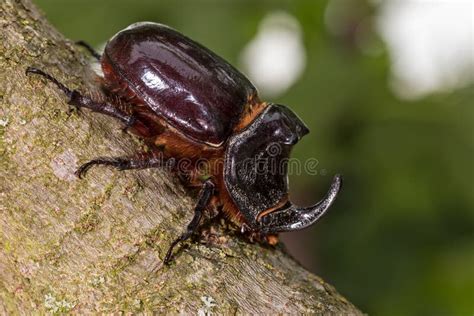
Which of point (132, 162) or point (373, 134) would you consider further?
point (373, 134)

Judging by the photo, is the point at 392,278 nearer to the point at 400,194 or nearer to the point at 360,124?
the point at 400,194

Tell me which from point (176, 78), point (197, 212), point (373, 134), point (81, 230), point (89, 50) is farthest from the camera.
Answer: point (373, 134)

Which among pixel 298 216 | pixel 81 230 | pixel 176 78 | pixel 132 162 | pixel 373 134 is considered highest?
pixel 373 134

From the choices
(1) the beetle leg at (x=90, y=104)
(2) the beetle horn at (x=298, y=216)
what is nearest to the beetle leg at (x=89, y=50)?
(1) the beetle leg at (x=90, y=104)

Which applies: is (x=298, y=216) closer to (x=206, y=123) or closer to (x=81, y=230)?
(x=206, y=123)

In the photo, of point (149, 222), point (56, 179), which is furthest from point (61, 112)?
point (149, 222)

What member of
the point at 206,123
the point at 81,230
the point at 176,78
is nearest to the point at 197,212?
the point at 81,230

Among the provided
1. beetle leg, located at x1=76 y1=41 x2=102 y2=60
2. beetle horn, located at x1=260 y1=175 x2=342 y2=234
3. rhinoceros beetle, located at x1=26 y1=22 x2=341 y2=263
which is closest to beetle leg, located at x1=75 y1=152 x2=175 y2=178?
rhinoceros beetle, located at x1=26 y1=22 x2=341 y2=263

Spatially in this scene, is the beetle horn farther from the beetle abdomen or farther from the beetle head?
the beetle abdomen
